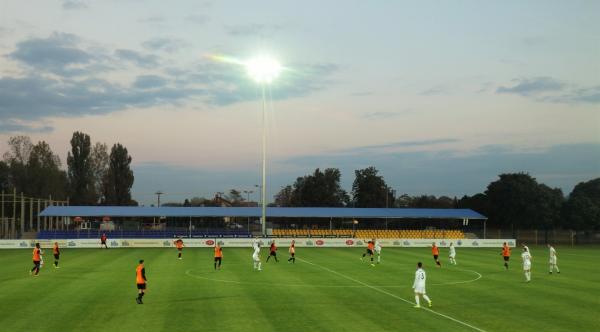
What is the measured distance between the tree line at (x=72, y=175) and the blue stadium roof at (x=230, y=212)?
1425 inches

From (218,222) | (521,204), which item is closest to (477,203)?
(521,204)

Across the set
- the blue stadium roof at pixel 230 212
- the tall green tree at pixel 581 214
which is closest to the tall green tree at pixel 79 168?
the blue stadium roof at pixel 230 212

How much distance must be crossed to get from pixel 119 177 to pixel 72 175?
9.57 m

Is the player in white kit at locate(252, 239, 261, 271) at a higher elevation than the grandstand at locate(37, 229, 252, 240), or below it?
higher

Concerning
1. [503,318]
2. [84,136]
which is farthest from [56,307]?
[84,136]

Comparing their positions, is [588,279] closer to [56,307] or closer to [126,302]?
[126,302]

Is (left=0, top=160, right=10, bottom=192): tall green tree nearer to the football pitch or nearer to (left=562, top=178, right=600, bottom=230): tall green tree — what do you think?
the football pitch

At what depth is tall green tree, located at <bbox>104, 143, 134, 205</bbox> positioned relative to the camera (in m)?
122

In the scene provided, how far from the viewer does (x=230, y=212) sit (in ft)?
288

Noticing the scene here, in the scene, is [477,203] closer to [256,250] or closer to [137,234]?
[137,234]

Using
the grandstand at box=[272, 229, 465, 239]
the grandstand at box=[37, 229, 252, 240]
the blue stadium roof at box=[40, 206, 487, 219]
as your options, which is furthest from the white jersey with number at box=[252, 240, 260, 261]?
Result: the blue stadium roof at box=[40, 206, 487, 219]

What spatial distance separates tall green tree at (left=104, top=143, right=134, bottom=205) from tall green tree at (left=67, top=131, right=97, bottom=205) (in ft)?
15.3

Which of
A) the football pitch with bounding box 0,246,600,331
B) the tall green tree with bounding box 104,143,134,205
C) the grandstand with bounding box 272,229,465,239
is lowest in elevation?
the grandstand with bounding box 272,229,465,239

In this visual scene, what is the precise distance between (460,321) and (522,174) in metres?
96.3
